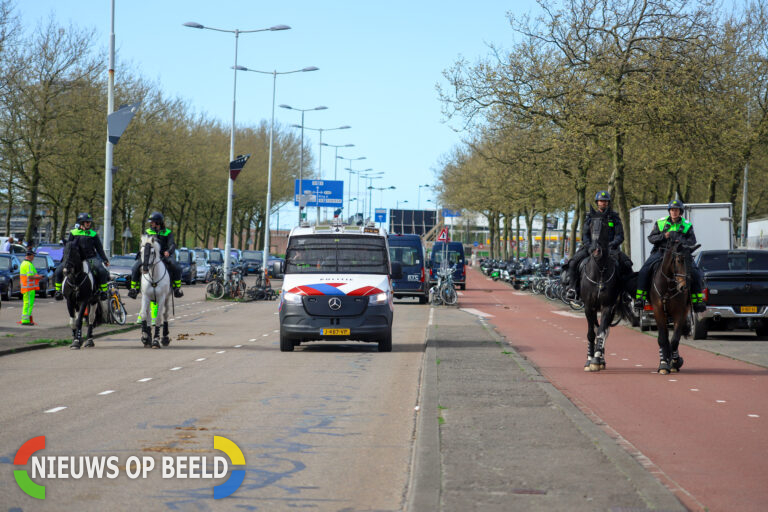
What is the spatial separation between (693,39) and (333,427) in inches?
1151

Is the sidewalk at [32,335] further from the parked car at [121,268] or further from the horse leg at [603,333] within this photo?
the parked car at [121,268]

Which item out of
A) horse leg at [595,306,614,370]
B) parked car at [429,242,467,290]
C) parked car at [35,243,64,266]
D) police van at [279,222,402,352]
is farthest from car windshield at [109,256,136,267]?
horse leg at [595,306,614,370]

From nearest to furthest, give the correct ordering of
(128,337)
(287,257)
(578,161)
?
(287,257), (128,337), (578,161)

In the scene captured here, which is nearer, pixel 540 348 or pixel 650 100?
pixel 540 348

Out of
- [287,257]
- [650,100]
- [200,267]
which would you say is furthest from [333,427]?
[200,267]

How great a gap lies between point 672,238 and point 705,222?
46.9ft

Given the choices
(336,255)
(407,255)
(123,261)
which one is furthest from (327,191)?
(336,255)

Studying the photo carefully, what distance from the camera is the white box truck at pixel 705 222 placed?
27.5 metres

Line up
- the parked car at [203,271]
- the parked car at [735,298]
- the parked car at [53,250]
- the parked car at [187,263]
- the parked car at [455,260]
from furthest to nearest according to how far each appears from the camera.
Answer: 1. the parked car at [203,271]
2. the parked car at [455,260]
3. the parked car at [187,263]
4. the parked car at [53,250]
5. the parked car at [735,298]

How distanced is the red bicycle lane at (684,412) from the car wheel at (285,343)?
408cm

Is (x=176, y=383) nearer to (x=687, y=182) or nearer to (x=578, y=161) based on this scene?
(x=578, y=161)

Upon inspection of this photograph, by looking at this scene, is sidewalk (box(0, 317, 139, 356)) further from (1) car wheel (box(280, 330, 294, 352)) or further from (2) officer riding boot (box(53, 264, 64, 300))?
(1) car wheel (box(280, 330, 294, 352))

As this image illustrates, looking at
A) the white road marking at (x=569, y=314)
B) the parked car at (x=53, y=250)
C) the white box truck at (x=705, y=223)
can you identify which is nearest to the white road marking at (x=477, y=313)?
the white road marking at (x=569, y=314)

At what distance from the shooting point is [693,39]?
114 ft
